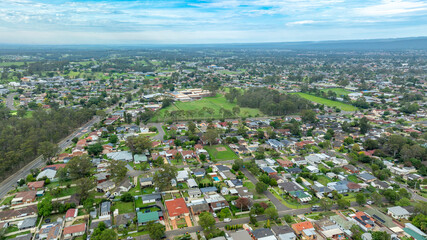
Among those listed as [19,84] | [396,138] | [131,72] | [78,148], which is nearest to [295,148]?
[396,138]

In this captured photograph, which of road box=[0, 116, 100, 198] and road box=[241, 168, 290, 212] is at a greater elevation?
road box=[0, 116, 100, 198]

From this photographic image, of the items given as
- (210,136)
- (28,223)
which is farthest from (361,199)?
→ (28,223)

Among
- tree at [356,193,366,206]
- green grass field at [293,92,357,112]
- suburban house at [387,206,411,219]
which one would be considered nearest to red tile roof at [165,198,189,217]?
tree at [356,193,366,206]

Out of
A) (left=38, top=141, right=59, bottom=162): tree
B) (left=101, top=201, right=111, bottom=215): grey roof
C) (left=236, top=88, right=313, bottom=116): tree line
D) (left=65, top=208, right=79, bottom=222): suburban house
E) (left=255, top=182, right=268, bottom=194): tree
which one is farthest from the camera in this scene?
(left=236, top=88, right=313, bottom=116): tree line

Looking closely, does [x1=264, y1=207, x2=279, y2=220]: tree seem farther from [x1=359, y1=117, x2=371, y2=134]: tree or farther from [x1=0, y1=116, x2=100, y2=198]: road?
[x1=359, y1=117, x2=371, y2=134]: tree

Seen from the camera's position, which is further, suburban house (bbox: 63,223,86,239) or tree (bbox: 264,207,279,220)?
tree (bbox: 264,207,279,220)

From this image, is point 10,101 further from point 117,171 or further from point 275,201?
point 275,201

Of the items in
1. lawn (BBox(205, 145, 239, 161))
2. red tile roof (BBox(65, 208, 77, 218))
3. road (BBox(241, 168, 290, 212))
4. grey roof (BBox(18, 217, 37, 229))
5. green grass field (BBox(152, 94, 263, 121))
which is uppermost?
green grass field (BBox(152, 94, 263, 121))
